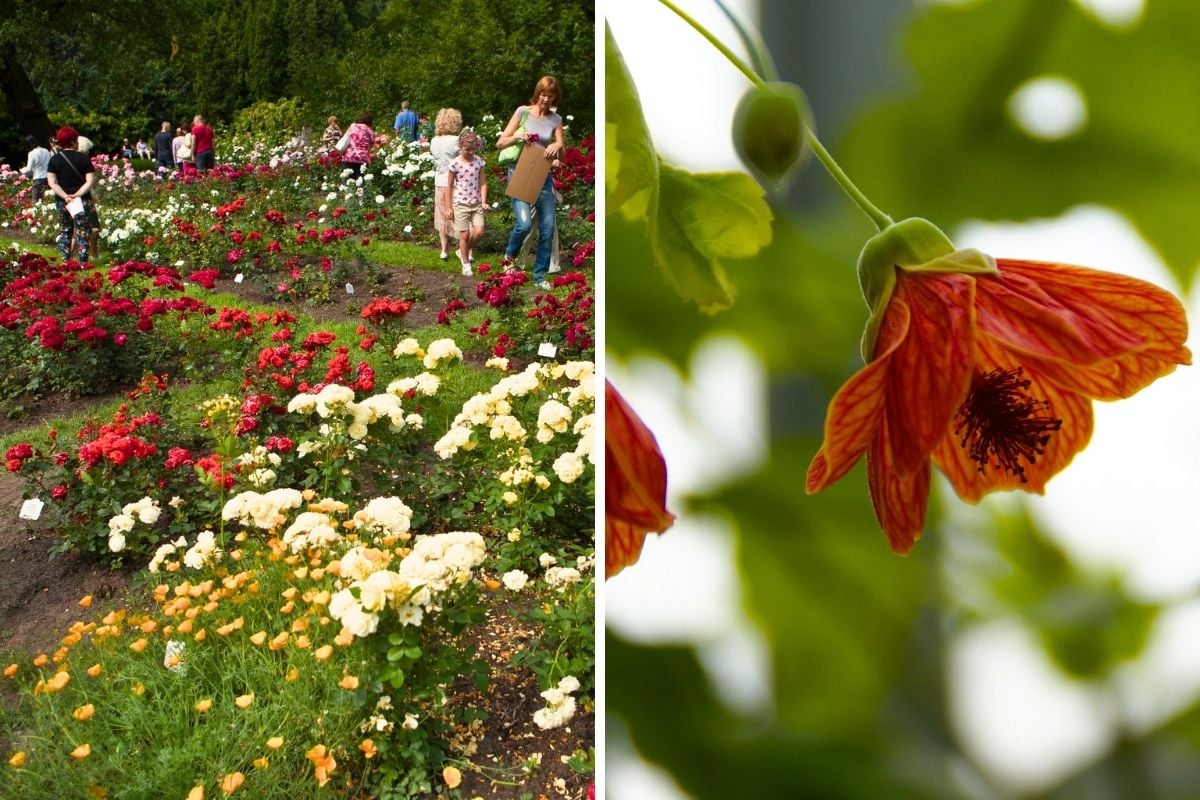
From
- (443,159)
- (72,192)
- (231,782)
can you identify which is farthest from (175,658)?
(443,159)

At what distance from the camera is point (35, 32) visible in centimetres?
78

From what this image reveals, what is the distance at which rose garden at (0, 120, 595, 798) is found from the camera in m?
0.79

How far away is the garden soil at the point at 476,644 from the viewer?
0.83m

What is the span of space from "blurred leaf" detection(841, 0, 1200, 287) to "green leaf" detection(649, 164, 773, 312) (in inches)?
2.8

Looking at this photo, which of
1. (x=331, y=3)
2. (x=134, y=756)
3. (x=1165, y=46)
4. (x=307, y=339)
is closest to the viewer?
(x=1165, y=46)

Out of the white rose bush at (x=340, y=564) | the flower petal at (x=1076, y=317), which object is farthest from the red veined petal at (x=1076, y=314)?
the white rose bush at (x=340, y=564)

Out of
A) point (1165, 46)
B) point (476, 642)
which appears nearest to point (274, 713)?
point (476, 642)

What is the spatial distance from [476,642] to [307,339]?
401 mm

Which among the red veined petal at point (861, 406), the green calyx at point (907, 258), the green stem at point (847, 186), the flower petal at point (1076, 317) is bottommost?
the red veined petal at point (861, 406)

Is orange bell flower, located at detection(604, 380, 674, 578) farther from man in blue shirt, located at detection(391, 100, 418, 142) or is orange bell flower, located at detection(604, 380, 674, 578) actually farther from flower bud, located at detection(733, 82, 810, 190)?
→ man in blue shirt, located at detection(391, 100, 418, 142)

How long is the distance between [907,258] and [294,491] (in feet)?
2.53

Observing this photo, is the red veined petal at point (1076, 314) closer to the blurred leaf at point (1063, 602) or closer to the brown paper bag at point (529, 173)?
the blurred leaf at point (1063, 602)

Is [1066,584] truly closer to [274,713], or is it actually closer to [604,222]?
[604,222]

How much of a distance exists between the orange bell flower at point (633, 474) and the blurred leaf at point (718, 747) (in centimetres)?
15
